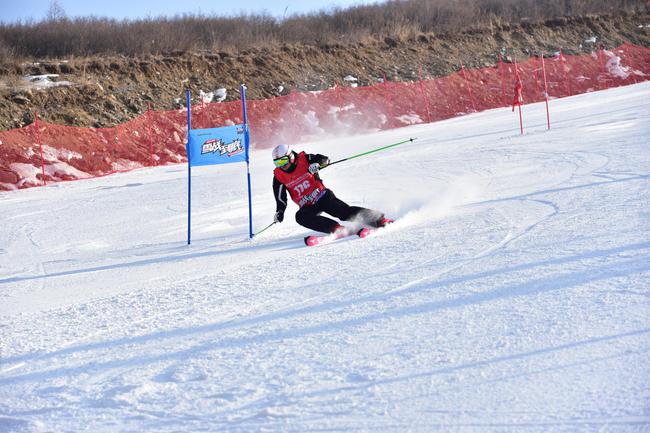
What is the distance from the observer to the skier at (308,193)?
10.2 m

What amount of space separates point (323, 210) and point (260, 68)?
24.0 metres

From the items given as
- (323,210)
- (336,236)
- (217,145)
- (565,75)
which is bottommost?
(336,236)

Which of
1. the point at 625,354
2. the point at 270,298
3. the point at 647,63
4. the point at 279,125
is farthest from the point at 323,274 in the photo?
the point at 647,63

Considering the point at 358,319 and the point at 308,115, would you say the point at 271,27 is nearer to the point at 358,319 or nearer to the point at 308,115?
the point at 308,115

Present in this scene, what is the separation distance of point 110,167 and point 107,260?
13.0 metres

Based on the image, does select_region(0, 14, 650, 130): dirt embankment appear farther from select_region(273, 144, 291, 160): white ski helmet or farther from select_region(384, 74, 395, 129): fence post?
→ select_region(273, 144, 291, 160): white ski helmet

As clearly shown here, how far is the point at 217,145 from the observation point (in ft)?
35.0

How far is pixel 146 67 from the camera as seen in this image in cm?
3064

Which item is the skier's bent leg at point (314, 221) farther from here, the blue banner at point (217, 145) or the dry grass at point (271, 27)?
the dry grass at point (271, 27)

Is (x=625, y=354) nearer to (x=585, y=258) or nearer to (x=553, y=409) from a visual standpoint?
(x=553, y=409)

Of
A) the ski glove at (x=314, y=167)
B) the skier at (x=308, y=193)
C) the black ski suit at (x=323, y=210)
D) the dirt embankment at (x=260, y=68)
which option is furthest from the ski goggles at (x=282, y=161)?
the dirt embankment at (x=260, y=68)

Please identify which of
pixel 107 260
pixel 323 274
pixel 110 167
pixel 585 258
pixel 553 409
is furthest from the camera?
pixel 110 167

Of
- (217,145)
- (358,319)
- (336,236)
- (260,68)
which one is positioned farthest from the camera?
(260,68)

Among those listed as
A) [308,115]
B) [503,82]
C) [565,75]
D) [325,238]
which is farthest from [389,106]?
[325,238]
